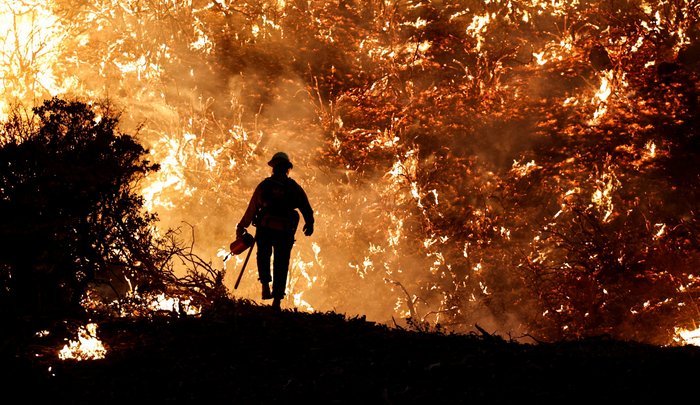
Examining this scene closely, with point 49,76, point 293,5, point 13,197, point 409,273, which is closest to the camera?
point 13,197

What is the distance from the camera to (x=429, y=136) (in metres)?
13.4

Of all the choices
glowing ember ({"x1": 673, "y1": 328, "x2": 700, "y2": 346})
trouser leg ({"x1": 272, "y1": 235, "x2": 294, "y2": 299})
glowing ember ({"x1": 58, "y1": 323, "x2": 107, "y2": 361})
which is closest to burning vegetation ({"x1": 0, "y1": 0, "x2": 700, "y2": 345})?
glowing ember ({"x1": 673, "y1": 328, "x2": 700, "y2": 346})

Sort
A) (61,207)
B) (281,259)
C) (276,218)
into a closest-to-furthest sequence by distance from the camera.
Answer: (61,207), (276,218), (281,259)

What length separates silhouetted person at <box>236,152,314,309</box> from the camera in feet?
25.2

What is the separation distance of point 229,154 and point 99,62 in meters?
4.14

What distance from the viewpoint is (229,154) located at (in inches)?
543

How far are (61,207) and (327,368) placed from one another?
9.03ft

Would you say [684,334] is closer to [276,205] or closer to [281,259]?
[281,259]

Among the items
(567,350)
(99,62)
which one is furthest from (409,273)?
(99,62)

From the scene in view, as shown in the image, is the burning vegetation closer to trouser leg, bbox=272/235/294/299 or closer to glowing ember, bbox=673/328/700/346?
glowing ember, bbox=673/328/700/346

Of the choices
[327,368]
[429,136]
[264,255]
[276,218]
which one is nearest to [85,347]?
[327,368]

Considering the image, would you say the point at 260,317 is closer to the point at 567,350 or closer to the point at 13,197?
the point at 13,197

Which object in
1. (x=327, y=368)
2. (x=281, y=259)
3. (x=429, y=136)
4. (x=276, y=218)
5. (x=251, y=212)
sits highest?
(x=429, y=136)

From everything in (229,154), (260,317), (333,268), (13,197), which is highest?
(229,154)
